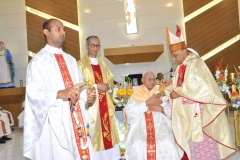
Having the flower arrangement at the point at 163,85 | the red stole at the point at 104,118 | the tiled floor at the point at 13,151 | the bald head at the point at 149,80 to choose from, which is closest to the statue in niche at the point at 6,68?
the tiled floor at the point at 13,151

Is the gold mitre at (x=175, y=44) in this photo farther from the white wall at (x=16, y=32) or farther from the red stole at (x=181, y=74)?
the white wall at (x=16, y=32)

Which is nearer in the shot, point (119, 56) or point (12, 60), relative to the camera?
point (119, 56)

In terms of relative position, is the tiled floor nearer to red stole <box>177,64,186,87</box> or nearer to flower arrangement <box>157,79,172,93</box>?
flower arrangement <box>157,79,172,93</box>

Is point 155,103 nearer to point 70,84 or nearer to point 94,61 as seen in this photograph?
point 94,61

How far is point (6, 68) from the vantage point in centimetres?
933

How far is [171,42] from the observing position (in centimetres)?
307

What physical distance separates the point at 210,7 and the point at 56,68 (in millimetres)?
8433

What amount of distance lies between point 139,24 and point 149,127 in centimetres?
679

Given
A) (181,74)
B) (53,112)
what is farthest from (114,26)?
(53,112)

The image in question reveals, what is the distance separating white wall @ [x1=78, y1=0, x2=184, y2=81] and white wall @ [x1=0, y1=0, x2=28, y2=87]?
2140 millimetres

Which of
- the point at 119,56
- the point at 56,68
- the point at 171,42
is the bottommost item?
the point at 56,68

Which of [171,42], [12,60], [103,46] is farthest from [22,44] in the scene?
[171,42]

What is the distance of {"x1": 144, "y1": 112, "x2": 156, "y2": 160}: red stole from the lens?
3.35 metres

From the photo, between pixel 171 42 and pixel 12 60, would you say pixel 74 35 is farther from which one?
pixel 171 42
